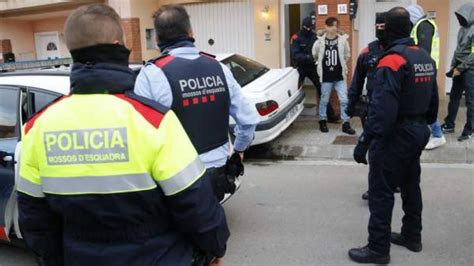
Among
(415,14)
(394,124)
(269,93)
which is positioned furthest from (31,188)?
(415,14)

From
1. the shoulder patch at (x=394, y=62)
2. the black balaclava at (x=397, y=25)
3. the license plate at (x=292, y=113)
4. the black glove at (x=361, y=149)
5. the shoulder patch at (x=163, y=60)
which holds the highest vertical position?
the black balaclava at (x=397, y=25)

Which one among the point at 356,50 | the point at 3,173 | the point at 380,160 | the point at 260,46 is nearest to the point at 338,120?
the point at 356,50

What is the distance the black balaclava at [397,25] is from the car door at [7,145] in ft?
9.87

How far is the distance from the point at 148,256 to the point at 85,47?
788 millimetres

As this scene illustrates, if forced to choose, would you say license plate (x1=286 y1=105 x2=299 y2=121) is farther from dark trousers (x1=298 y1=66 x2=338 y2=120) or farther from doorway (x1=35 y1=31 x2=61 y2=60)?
doorway (x1=35 y1=31 x2=61 y2=60)

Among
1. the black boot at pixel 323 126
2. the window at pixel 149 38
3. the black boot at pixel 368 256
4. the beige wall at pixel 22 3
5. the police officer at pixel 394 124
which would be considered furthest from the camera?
the beige wall at pixel 22 3

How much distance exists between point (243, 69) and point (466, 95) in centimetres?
324

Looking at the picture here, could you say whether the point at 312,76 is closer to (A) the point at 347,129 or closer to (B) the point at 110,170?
(A) the point at 347,129

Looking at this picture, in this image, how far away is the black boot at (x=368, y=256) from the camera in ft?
12.7

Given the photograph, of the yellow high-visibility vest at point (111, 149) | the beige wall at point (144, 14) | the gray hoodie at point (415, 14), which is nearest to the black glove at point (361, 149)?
the yellow high-visibility vest at point (111, 149)

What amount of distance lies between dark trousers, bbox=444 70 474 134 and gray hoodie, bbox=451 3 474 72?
0.39 feet

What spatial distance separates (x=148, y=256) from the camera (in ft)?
5.96

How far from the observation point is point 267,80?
743cm

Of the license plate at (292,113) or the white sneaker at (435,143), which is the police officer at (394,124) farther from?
the license plate at (292,113)
